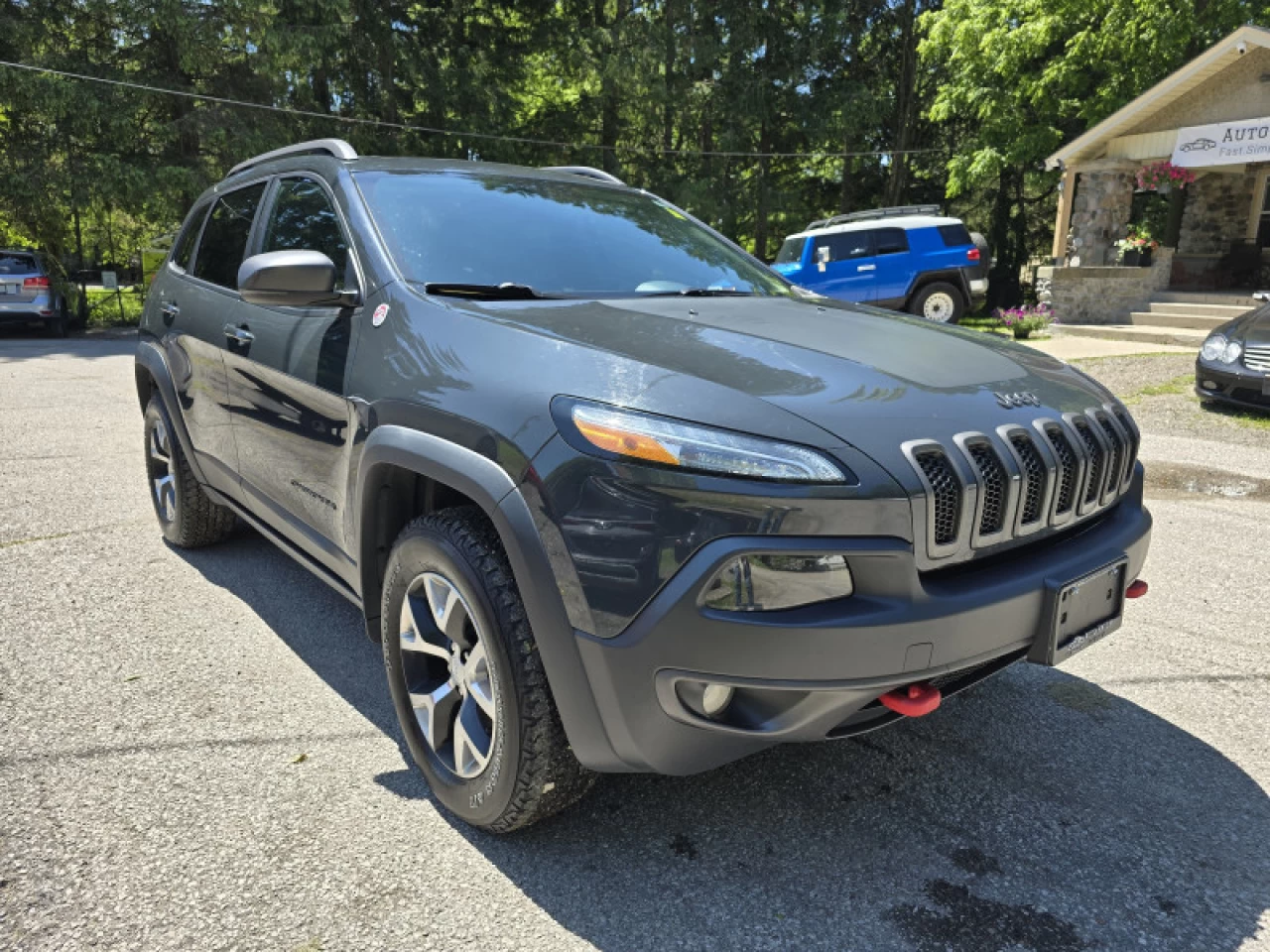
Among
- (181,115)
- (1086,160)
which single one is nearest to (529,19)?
(181,115)

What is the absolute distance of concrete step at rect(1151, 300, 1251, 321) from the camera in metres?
14.6

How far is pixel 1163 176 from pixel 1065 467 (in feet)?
56.7

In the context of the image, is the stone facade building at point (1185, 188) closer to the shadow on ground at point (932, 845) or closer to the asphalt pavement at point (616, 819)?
the asphalt pavement at point (616, 819)

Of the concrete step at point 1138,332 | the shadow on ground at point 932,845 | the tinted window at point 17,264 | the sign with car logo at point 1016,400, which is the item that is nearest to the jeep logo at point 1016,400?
the sign with car logo at point 1016,400

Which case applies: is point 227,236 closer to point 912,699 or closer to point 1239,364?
point 912,699

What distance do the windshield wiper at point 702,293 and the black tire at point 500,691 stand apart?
42.8 inches

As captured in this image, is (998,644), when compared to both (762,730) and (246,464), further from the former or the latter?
(246,464)

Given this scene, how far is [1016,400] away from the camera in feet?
7.18

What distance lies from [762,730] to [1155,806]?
4.47ft

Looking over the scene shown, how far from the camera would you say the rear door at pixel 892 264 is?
1592 centimetres

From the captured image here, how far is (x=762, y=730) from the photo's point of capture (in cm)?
185

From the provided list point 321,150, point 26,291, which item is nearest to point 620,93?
point 26,291

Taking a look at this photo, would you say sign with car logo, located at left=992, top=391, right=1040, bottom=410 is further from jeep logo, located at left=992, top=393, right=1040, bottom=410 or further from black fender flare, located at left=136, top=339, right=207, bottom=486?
black fender flare, located at left=136, top=339, right=207, bottom=486

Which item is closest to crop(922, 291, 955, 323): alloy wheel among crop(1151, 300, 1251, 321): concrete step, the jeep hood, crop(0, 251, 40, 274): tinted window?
crop(1151, 300, 1251, 321): concrete step
